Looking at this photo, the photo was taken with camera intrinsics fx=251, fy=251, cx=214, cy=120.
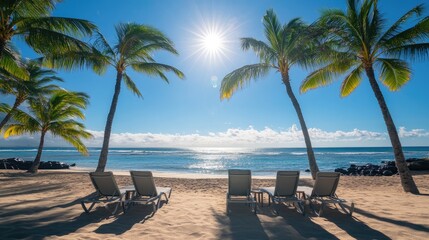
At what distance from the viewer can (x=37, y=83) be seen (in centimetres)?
1720

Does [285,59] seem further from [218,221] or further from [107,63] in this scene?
[218,221]

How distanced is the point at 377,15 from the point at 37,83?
19.9 meters

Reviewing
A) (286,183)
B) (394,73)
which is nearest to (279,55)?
(394,73)

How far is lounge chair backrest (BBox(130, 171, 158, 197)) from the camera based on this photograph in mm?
6373

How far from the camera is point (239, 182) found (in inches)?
265

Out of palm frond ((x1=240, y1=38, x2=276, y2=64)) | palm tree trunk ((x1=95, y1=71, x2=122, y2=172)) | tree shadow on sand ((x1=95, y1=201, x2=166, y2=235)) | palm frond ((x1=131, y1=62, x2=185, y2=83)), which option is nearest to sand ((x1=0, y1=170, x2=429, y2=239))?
tree shadow on sand ((x1=95, y1=201, x2=166, y2=235))

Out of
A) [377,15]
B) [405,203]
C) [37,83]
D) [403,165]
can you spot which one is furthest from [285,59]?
[37,83]

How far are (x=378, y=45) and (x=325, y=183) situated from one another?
692 centimetres

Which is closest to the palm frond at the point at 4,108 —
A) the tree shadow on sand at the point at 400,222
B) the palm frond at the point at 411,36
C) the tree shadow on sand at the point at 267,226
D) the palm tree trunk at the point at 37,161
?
the palm tree trunk at the point at 37,161

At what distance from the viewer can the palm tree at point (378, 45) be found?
911 centimetres

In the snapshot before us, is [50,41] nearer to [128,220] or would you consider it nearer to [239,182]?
[128,220]

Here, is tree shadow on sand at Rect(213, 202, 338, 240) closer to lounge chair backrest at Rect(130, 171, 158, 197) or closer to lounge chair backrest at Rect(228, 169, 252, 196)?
lounge chair backrest at Rect(228, 169, 252, 196)

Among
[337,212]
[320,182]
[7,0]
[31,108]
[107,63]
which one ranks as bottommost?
[337,212]

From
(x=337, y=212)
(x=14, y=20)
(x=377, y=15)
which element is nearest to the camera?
(x=337, y=212)
